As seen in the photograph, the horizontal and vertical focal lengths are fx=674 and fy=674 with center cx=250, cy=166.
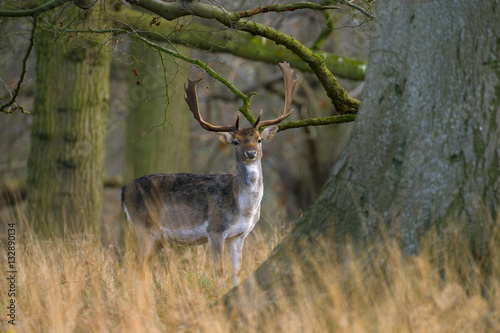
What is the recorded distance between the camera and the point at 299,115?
1495 centimetres

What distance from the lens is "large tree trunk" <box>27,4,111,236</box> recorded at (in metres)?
8.67

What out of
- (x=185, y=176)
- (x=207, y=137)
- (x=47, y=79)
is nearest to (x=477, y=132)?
(x=185, y=176)

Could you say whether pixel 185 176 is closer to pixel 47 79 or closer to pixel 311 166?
pixel 47 79

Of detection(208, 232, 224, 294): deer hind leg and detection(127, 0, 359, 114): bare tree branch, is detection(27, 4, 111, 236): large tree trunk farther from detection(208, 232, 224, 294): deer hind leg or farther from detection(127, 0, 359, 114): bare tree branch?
detection(127, 0, 359, 114): bare tree branch

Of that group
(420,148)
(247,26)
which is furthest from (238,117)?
(420,148)

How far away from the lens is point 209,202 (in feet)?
25.1

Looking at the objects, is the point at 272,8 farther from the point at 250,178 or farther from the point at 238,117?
the point at 250,178

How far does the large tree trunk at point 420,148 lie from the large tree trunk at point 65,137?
482 cm

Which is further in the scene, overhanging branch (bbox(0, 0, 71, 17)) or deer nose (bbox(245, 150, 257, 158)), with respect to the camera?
deer nose (bbox(245, 150, 257, 158))

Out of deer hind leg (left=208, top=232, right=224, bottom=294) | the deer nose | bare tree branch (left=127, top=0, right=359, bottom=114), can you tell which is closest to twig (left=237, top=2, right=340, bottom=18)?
bare tree branch (left=127, top=0, right=359, bottom=114)

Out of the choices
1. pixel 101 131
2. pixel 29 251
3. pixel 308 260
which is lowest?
pixel 29 251

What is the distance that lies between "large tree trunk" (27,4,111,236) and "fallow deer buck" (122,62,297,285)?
Result: 1114mm

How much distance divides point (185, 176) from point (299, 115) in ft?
24.3

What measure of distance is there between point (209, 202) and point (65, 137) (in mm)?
2307
